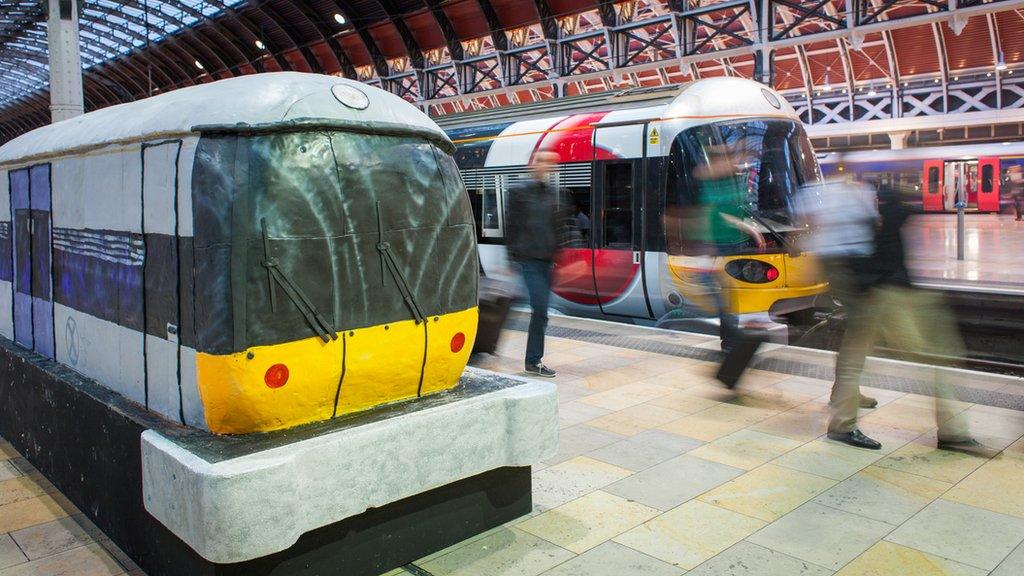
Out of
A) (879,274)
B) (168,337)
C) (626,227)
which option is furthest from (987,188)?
(168,337)

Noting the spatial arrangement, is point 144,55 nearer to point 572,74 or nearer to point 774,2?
point 572,74

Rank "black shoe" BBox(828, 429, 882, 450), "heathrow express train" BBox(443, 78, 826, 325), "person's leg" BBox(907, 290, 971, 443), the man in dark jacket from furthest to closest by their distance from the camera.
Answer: "heathrow express train" BBox(443, 78, 826, 325) → the man in dark jacket → "black shoe" BBox(828, 429, 882, 450) → "person's leg" BBox(907, 290, 971, 443)

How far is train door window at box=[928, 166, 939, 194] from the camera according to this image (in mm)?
30781

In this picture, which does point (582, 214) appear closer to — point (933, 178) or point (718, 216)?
point (718, 216)

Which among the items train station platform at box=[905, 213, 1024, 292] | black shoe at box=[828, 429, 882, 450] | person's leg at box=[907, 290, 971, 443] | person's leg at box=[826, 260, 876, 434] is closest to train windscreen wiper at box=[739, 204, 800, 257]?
train station platform at box=[905, 213, 1024, 292]

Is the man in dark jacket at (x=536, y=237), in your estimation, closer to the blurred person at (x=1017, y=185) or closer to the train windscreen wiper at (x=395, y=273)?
the train windscreen wiper at (x=395, y=273)

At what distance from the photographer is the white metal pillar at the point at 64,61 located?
38.3 ft

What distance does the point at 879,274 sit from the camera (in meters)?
5.10

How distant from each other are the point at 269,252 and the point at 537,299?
4033mm

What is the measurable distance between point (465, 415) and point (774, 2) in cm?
2030

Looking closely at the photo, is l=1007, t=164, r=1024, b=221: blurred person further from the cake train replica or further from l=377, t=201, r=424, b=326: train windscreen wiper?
l=377, t=201, r=424, b=326: train windscreen wiper

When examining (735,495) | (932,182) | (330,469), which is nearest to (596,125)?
(735,495)

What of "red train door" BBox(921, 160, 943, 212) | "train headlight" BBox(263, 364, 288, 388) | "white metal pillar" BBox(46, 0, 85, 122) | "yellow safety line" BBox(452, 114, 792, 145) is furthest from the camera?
"red train door" BBox(921, 160, 943, 212)

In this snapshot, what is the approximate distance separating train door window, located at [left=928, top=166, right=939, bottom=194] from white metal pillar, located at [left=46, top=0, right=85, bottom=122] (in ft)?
97.4
